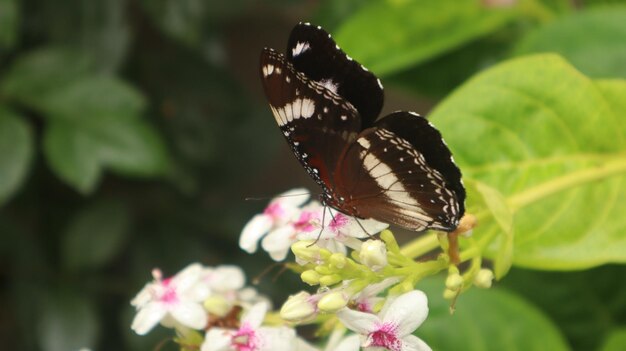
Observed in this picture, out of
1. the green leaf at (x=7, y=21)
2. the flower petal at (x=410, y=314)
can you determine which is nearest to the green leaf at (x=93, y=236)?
the green leaf at (x=7, y=21)

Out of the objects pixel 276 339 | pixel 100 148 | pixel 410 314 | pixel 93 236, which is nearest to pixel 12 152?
Answer: pixel 100 148

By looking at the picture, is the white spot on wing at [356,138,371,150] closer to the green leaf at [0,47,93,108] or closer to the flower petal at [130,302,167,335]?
the flower petal at [130,302,167,335]

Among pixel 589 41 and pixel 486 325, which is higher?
pixel 589 41

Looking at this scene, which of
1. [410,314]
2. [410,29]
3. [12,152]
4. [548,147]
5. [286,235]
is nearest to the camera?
[410,314]

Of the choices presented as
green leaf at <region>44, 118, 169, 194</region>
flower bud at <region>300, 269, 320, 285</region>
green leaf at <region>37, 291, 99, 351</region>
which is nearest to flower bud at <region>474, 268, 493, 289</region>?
flower bud at <region>300, 269, 320, 285</region>

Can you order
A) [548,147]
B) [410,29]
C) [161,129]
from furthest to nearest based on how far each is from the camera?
[161,129] < [410,29] < [548,147]

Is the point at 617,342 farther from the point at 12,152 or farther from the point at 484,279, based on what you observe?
the point at 12,152

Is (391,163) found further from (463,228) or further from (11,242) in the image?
(11,242)
